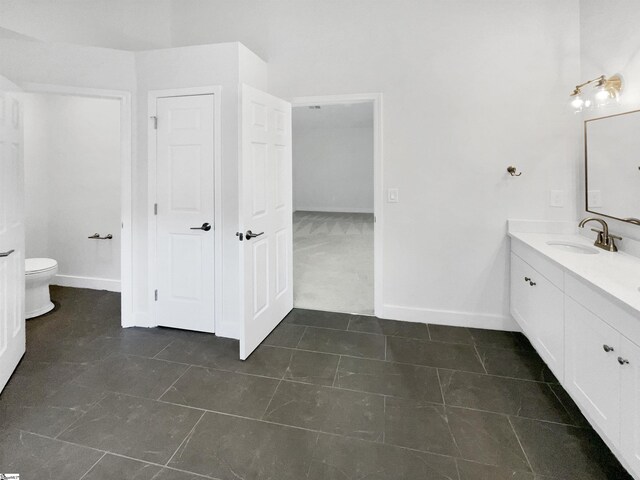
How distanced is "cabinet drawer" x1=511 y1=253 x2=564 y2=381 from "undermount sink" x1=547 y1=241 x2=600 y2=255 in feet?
0.80

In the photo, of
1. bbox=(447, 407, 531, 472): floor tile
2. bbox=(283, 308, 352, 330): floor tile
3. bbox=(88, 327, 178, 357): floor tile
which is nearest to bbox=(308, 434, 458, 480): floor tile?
bbox=(447, 407, 531, 472): floor tile

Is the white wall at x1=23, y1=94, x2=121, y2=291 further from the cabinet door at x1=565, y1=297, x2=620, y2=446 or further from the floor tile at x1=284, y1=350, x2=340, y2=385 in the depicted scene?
the cabinet door at x1=565, y1=297, x2=620, y2=446

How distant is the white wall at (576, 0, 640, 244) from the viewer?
2148 millimetres

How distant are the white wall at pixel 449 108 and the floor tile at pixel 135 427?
6.68ft

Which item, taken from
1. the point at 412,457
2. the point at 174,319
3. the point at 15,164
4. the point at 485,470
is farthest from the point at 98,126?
the point at 485,470

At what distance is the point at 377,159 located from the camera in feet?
10.5

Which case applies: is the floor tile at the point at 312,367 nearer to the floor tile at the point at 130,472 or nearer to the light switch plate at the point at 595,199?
the floor tile at the point at 130,472

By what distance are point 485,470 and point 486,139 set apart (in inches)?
96.0

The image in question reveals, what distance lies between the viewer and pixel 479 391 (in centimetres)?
218

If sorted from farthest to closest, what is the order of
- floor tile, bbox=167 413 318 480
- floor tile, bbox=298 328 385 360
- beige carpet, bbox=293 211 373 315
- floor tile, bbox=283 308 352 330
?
beige carpet, bbox=293 211 373 315, floor tile, bbox=283 308 352 330, floor tile, bbox=298 328 385 360, floor tile, bbox=167 413 318 480

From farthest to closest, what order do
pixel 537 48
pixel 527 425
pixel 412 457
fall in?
pixel 537 48 < pixel 527 425 < pixel 412 457

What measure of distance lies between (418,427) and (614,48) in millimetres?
2724

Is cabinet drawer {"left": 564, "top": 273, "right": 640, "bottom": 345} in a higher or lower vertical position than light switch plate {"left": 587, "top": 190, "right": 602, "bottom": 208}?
lower

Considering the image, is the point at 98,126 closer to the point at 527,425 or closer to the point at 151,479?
the point at 151,479
